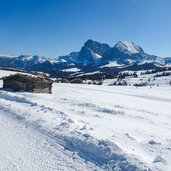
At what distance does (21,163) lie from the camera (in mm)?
10906

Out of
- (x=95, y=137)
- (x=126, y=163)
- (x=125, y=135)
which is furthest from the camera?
(x=125, y=135)

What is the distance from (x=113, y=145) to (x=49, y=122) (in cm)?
706

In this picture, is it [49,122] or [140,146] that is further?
[49,122]

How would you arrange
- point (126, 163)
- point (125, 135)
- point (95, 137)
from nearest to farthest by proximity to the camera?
point (126, 163) → point (95, 137) → point (125, 135)

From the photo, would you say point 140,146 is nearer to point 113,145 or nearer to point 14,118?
point 113,145

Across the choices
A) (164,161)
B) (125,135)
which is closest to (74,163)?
(164,161)

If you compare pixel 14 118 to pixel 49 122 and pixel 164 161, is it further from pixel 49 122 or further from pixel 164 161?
pixel 164 161

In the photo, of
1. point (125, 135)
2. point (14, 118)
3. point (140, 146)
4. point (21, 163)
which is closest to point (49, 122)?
point (14, 118)

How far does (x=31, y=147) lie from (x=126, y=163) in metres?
4.38

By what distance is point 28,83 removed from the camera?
53.3 meters

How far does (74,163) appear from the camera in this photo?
1105 cm

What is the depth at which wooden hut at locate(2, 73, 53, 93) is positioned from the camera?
5294cm

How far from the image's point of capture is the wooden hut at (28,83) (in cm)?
5294

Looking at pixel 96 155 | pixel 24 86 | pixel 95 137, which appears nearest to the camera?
pixel 96 155
